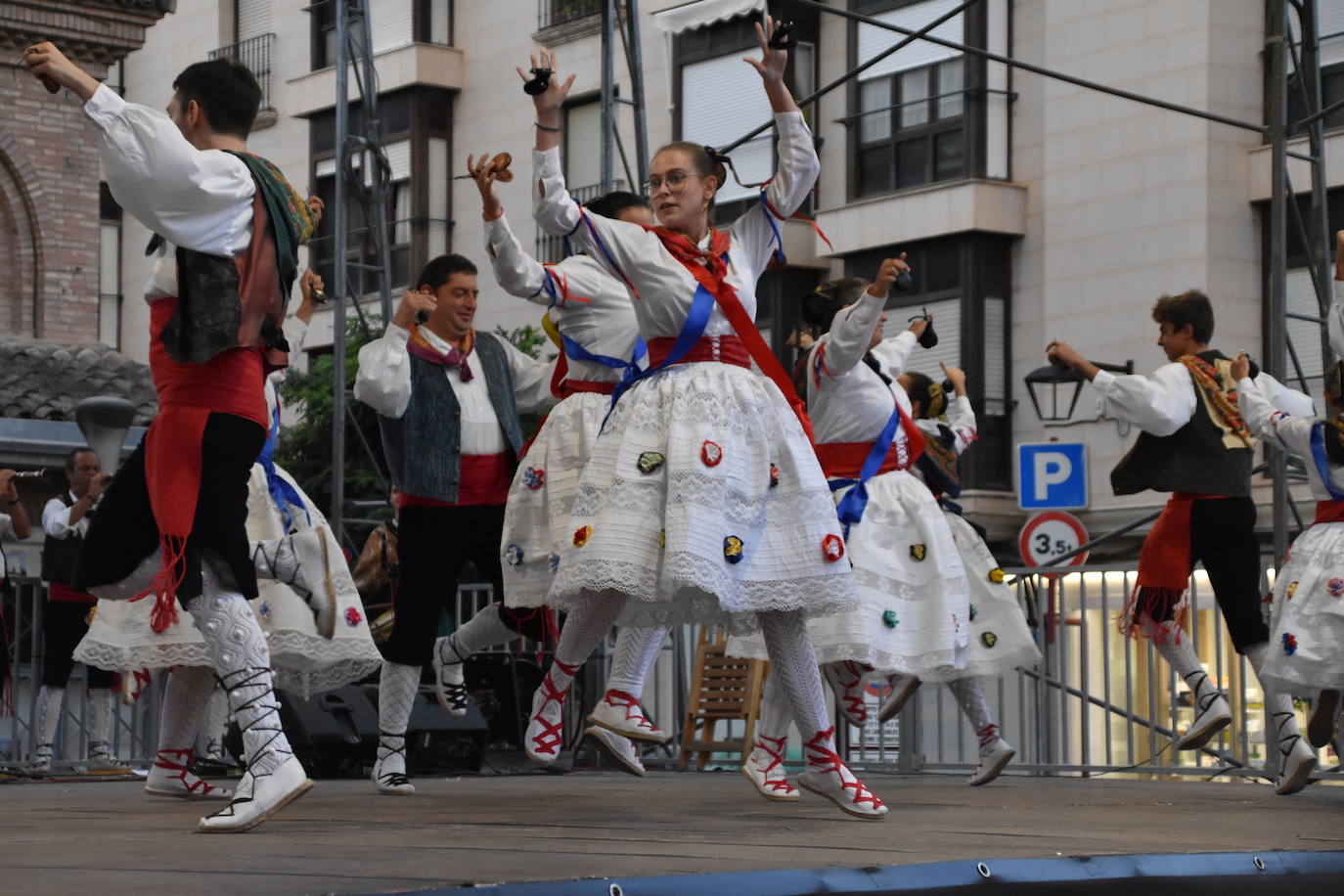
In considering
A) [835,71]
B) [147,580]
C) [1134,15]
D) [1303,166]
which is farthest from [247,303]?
[835,71]

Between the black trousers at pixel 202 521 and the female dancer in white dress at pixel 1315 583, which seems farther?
the female dancer in white dress at pixel 1315 583

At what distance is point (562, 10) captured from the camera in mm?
32531

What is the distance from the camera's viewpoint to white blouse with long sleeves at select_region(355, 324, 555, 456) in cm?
802

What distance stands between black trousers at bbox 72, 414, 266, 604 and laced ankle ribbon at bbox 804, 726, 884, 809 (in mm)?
1646

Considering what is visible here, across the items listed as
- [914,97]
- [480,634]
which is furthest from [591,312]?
[914,97]

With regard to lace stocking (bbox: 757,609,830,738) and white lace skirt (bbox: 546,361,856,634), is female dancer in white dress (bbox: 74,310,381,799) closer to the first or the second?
white lace skirt (bbox: 546,361,856,634)

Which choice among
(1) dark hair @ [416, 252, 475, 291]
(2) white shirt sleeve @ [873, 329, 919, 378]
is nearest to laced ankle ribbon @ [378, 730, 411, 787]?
(1) dark hair @ [416, 252, 475, 291]

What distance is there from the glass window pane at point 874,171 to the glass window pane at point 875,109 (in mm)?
179

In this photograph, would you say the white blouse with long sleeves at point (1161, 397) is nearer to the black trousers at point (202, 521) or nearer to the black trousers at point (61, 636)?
the black trousers at point (202, 521)

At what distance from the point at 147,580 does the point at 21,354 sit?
30.3ft

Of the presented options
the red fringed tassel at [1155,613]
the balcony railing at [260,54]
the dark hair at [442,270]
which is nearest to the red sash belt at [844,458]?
the red fringed tassel at [1155,613]

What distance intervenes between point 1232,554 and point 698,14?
22085 millimetres

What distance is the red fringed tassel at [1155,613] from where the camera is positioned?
9087 mm

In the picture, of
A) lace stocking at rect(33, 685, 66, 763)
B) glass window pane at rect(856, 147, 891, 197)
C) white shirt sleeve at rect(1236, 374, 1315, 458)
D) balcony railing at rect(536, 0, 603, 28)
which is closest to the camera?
white shirt sleeve at rect(1236, 374, 1315, 458)
